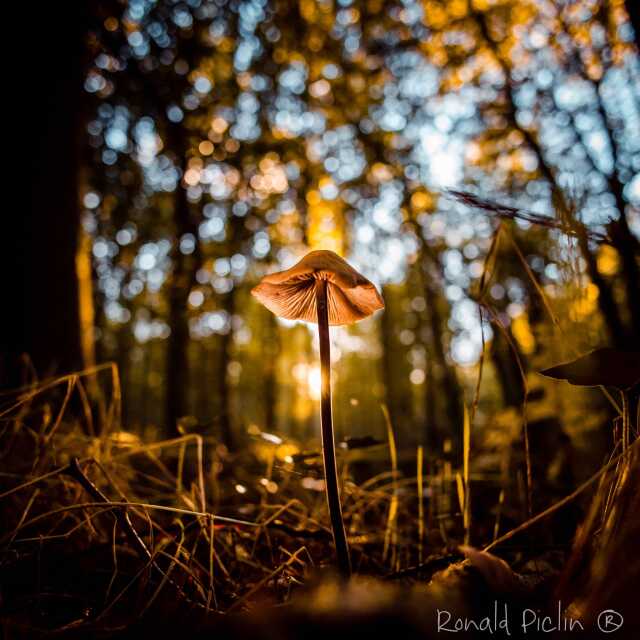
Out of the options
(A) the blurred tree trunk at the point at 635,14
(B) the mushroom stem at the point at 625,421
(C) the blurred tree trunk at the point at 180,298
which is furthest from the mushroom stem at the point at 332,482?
(C) the blurred tree trunk at the point at 180,298

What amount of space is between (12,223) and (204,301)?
9.61 metres

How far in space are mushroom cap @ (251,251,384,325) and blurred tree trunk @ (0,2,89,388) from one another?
2112mm

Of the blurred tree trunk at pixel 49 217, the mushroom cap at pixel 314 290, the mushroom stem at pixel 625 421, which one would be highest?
the blurred tree trunk at pixel 49 217

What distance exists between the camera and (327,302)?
133cm

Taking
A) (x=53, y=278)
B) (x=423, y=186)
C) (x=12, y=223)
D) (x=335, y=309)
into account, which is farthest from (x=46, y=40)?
(x=423, y=186)

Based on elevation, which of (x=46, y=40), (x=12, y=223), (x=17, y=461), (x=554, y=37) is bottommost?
(x=17, y=461)

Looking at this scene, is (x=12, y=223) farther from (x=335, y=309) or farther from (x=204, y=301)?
(x=204, y=301)

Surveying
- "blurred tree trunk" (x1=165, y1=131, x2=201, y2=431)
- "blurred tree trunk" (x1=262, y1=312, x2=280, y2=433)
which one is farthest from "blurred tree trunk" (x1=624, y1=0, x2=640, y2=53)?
"blurred tree trunk" (x1=262, y1=312, x2=280, y2=433)

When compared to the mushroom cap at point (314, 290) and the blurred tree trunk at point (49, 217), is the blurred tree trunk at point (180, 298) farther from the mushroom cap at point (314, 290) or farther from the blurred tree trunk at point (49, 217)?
the mushroom cap at point (314, 290)

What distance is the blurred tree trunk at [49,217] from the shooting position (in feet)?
10.00

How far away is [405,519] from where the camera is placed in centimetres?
234
